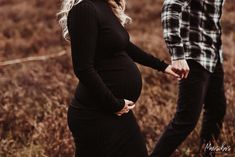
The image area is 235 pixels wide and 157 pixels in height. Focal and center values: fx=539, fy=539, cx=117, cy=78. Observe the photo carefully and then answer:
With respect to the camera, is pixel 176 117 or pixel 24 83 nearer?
pixel 176 117

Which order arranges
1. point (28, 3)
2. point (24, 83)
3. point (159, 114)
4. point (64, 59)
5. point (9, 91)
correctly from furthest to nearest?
point (28, 3) → point (64, 59) → point (24, 83) → point (9, 91) → point (159, 114)

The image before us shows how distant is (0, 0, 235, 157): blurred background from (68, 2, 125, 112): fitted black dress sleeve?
7.18ft

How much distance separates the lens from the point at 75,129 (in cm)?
318

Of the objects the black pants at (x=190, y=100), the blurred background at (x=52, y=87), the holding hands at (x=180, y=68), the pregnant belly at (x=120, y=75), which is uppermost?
the pregnant belly at (x=120, y=75)

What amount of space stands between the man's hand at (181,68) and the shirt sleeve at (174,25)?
1.3 inches

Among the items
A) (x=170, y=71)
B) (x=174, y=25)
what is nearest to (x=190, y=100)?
(x=170, y=71)

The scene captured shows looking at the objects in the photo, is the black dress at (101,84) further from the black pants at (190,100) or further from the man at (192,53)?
the black pants at (190,100)

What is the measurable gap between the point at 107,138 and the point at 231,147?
215 cm

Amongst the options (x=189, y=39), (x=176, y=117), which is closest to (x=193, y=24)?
(x=189, y=39)

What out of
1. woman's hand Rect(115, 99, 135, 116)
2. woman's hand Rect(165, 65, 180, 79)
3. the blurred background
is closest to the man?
woman's hand Rect(165, 65, 180, 79)

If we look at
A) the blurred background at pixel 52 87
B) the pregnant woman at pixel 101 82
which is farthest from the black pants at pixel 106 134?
the blurred background at pixel 52 87

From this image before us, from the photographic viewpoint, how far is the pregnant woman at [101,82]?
9.55 feet

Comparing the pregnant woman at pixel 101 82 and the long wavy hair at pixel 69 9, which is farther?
the long wavy hair at pixel 69 9

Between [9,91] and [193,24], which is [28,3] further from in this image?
[193,24]
